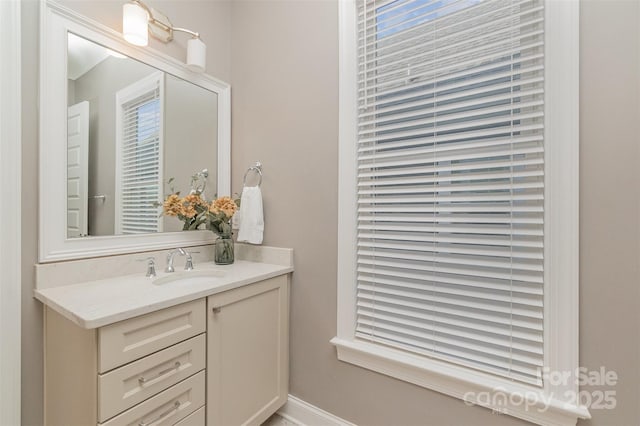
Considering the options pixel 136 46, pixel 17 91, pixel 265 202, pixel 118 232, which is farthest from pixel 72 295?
pixel 136 46

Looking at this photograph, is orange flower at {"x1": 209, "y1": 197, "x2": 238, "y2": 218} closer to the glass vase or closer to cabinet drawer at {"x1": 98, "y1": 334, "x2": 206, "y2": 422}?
the glass vase

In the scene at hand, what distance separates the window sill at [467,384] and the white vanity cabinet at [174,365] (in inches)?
16.3

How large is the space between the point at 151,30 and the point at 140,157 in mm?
646

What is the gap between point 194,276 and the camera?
150 cm

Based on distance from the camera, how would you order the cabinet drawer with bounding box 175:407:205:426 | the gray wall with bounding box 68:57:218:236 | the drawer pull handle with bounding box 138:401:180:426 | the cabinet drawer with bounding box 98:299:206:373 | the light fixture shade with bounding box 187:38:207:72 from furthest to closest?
the light fixture shade with bounding box 187:38:207:72, the gray wall with bounding box 68:57:218:236, the cabinet drawer with bounding box 175:407:205:426, the drawer pull handle with bounding box 138:401:180:426, the cabinet drawer with bounding box 98:299:206:373

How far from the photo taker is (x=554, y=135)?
1.02 meters

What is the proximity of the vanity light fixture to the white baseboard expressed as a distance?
193cm

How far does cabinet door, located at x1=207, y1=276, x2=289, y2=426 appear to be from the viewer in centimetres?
120

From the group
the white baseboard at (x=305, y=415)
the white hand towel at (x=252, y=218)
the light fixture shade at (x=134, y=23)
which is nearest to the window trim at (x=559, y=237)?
the white baseboard at (x=305, y=415)

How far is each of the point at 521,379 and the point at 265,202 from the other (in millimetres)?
1420

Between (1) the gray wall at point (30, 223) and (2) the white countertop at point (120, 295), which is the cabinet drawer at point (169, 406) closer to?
(2) the white countertop at point (120, 295)

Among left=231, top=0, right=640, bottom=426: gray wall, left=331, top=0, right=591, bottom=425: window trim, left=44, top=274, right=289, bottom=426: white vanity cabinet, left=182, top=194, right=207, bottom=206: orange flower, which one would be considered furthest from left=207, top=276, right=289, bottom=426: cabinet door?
left=331, top=0, right=591, bottom=425: window trim

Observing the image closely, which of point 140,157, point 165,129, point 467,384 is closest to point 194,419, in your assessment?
point 467,384

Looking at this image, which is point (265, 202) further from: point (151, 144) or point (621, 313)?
point (621, 313)
